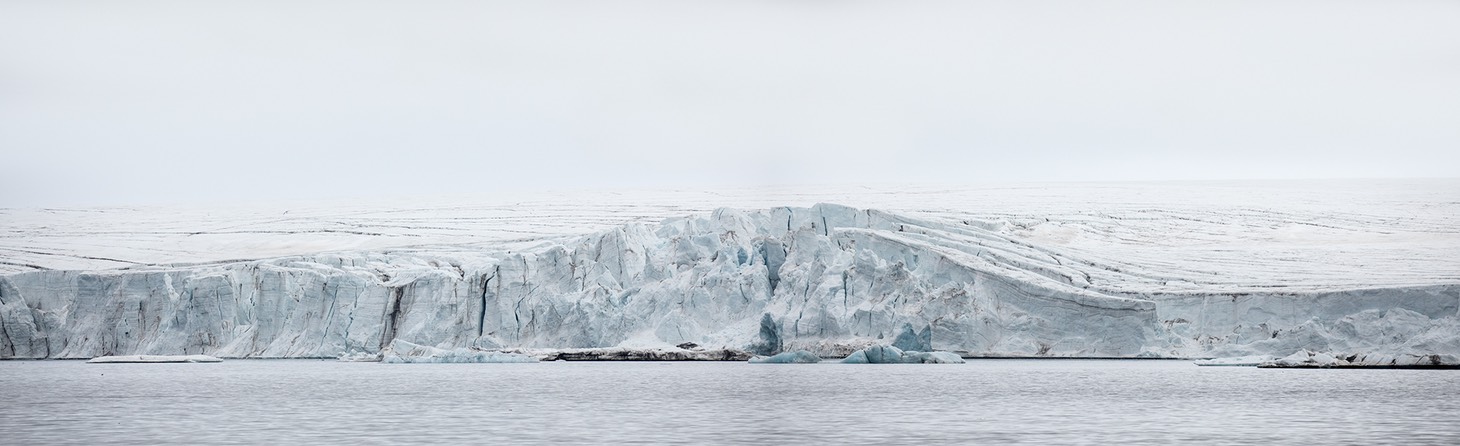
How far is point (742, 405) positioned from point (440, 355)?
39.7 feet

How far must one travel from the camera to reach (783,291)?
95.6 feet

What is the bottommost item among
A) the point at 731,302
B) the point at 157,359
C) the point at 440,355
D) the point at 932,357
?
the point at 157,359

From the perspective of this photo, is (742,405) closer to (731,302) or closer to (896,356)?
(896,356)

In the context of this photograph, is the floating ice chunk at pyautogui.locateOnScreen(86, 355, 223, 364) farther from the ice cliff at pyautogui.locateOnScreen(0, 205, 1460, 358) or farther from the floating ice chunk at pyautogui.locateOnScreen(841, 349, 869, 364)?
the floating ice chunk at pyautogui.locateOnScreen(841, 349, 869, 364)

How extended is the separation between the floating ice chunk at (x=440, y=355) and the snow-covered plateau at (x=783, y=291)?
0.19 metres

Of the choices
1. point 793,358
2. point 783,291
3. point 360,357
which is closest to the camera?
point 793,358

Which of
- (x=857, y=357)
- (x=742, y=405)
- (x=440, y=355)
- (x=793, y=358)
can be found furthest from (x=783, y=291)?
(x=742, y=405)

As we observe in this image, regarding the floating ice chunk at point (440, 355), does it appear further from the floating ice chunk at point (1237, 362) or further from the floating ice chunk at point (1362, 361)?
the floating ice chunk at point (1362, 361)

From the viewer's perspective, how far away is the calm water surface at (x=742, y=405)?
14.0 meters

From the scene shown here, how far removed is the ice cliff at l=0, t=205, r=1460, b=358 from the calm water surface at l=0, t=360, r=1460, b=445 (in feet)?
3.56

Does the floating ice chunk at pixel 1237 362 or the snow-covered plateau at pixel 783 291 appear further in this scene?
the snow-covered plateau at pixel 783 291

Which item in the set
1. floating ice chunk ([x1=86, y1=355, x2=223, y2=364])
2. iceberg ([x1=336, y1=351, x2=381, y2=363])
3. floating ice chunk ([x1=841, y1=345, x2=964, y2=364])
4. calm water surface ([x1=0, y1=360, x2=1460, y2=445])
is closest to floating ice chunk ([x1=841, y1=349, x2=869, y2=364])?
floating ice chunk ([x1=841, y1=345, x2=964, y2=364])

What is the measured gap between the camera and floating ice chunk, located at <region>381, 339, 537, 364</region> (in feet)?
93.6

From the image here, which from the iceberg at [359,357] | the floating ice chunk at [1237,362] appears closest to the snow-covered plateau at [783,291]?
the iceberg at [359,357]
